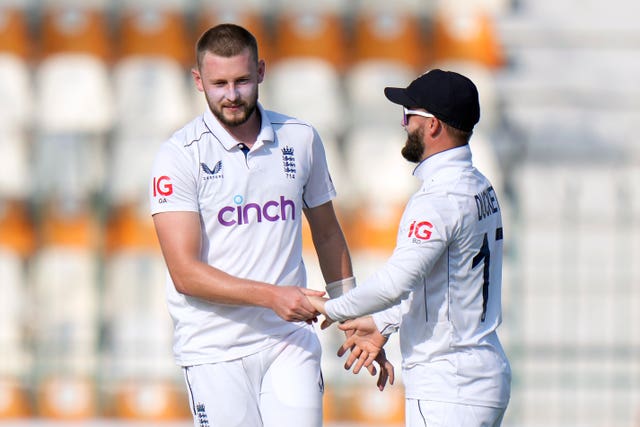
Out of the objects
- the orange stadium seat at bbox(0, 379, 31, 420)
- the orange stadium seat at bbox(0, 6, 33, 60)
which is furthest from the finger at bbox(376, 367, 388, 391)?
the orange stadium seat at bbox(0, 6, 33, 60)

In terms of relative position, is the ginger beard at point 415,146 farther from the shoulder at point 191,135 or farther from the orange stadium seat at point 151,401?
the orange stadium seat at point 151,401

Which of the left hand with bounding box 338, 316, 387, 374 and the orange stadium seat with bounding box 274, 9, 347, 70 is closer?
the left hand with bounding box 338, 316, 387, 374

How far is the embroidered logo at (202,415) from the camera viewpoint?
13.6 feet

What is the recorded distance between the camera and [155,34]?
348 inches

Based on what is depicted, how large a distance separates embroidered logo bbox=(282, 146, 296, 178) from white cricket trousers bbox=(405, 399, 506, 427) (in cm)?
85

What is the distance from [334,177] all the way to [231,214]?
4.26 meters

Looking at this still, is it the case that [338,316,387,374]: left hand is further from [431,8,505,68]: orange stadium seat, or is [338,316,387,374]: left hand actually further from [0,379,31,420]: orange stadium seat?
[431,8,505,68]: orange stadium seat

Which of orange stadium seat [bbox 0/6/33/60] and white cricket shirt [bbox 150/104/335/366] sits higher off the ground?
orange stadium seat [bbox 0/6/33/60]

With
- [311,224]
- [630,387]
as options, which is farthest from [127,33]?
[311,224]

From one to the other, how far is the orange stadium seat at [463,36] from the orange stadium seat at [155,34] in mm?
1727

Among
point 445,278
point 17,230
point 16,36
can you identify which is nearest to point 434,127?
point 445,278

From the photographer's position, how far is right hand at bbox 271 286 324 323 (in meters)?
4.05

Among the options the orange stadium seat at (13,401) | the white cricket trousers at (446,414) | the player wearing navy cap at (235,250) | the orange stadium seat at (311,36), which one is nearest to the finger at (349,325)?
the player wearing navy cap at (235,250)

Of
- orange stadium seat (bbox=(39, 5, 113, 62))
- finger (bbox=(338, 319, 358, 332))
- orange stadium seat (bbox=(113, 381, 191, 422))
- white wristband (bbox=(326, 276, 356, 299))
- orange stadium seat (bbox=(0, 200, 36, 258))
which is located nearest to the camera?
finger (bbox=(338, 319, 358, 332))
